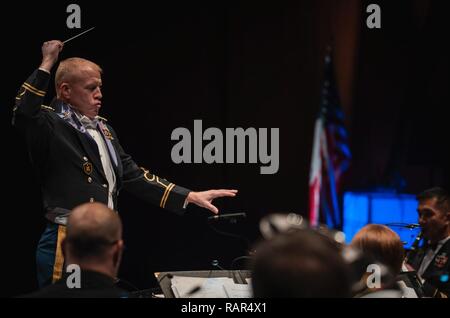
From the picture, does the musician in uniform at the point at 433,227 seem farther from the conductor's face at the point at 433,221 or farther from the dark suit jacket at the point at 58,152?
the dark suit jacket at the point at 58,152

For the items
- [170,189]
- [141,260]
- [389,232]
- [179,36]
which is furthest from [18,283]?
[389,232]

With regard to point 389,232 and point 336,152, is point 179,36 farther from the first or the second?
point 389,232

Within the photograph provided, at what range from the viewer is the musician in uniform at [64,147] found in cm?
263

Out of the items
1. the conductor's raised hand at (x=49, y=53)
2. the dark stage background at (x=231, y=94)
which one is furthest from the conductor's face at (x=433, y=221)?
the conductor's raised hand at (x=49, y=53)

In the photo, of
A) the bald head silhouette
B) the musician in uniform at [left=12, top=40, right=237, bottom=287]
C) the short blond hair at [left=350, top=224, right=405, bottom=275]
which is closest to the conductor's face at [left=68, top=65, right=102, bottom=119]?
the musician in uniform at [left=12, top=40, right=237, bottom=287]

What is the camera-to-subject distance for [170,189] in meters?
3.18

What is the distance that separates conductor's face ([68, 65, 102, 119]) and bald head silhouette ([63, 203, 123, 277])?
1157mm

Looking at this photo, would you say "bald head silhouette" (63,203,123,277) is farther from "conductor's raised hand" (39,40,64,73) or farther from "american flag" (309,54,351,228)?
"american flag" (309,54,351,228)

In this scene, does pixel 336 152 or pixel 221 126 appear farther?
pixel 336 152

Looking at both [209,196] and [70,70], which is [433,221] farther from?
[70,70]

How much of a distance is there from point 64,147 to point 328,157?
281 cm

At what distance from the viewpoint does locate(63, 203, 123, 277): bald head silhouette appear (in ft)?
5.90
